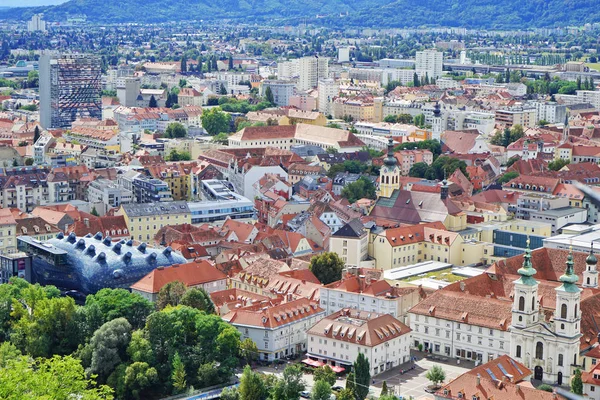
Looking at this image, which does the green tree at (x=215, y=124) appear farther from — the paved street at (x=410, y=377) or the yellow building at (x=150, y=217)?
the paved street at (x=410, y=377)

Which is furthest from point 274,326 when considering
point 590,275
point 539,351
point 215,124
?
point 215,124

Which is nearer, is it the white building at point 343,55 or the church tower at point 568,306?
the church tower at point 568,306

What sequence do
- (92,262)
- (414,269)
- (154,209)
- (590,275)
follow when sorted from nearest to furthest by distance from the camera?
(590,275) < (92,262) < (414,269) < (154,209)

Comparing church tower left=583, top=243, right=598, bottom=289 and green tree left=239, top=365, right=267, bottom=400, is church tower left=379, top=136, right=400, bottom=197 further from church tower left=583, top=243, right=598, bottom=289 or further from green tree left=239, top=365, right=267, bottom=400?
green tree left=239, top=365, right=267, bottom=400

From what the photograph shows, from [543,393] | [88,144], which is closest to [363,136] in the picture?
[88,144]

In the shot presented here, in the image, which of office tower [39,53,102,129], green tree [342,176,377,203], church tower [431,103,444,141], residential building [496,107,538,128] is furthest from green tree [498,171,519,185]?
office tower [39,53,102,129]

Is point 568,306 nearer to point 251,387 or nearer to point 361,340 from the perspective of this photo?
→ point 361,340

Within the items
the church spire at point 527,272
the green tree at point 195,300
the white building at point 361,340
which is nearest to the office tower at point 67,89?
the green tree at point 195,300
